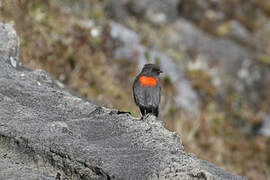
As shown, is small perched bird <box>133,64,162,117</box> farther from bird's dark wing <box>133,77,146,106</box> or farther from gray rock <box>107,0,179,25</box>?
gray rock <box>107,0,179,25</box>

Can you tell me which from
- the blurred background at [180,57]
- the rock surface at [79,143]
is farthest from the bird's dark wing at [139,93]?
the blurred background at [180,57]

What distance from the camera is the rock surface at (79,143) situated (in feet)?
9.62

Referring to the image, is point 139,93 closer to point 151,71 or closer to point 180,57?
point 151,71

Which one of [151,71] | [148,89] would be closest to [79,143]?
[148,89]

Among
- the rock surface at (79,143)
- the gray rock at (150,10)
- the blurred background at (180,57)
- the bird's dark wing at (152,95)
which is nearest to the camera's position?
the rock surface at (79,143)

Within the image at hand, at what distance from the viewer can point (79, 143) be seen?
313cm

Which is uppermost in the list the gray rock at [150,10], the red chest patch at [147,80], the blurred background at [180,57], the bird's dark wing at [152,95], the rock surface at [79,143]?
the gray rock at [150,10]

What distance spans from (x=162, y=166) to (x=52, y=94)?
4.67 feet

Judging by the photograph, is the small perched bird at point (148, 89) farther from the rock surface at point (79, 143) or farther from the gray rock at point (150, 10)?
the gray rock at point (150, 10)

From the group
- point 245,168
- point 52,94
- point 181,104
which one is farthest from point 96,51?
point 52,94

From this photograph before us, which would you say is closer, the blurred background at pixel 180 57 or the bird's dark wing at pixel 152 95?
the bird's dark wing at pixel 152 95

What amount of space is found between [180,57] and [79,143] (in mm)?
10112

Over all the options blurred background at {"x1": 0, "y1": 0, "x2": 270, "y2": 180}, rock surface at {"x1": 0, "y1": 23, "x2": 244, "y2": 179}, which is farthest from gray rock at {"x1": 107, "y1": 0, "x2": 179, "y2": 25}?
rock surface at {"x1": 0, "y1": 23, "x2": 244, "y2": 179}

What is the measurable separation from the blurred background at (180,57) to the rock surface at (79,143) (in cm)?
332
